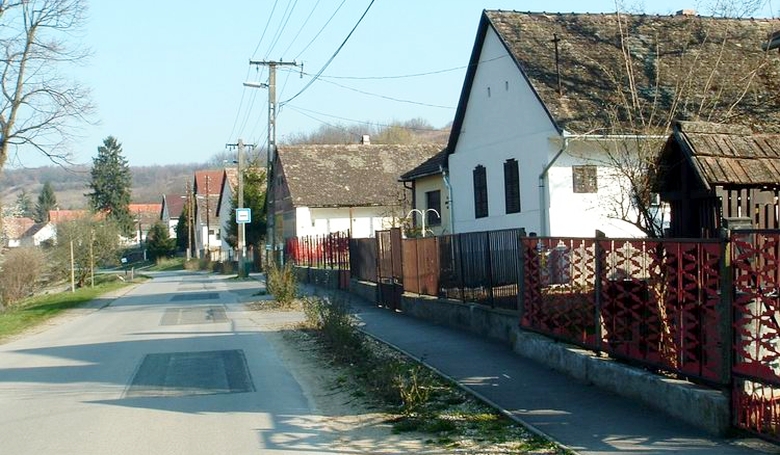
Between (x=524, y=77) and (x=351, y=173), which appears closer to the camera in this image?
(x=524, y=77)

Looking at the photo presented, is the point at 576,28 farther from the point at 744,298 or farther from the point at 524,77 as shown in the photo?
the point at 744,298

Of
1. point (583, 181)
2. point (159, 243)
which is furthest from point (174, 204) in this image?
point (583, 181)

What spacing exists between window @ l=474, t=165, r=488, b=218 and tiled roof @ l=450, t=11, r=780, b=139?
9.76ft

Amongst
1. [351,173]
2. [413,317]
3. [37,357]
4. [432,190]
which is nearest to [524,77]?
[413,317]

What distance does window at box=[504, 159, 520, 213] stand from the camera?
24562 mm

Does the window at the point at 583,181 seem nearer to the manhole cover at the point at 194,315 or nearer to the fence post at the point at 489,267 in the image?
the fence post at the point at 489,267

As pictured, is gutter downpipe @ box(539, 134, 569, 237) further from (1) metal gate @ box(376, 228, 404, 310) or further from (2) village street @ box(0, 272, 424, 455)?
(2) village street @ box(0, 272, 424, 455)

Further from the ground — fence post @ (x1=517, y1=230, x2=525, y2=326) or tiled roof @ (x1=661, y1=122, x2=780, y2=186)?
tiled roof @ (x1=661, y1=122, x2=780, y2=186)

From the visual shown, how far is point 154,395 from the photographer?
38.5ft

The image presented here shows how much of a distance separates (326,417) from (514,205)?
617 inches

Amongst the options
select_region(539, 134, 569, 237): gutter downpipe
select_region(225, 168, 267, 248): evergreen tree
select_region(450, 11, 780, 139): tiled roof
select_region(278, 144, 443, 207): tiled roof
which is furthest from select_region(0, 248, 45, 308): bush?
select_region(539, 134, 569, 237): gutter downpipe

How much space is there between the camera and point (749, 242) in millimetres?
7355

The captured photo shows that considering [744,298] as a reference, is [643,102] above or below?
above

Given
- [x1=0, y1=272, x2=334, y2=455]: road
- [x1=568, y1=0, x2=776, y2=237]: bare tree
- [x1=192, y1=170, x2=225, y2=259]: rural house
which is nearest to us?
[x1=0, y1=272, x2=334, y2=455]: road
